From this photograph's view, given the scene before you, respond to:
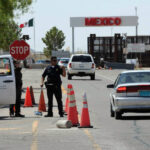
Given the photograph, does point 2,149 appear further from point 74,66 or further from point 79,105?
point 74,66

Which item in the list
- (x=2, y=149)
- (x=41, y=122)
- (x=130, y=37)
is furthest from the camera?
(x=130, y=37)

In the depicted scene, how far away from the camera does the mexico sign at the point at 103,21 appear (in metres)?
103

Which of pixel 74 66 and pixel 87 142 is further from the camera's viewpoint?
pixel 74 66

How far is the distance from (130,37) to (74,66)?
74.5m

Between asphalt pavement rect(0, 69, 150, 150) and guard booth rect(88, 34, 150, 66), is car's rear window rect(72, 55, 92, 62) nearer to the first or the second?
asphalt pavement rect(0, 69, 150, 150)

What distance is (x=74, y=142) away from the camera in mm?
12578

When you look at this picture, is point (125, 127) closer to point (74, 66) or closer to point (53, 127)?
point (53, 127)

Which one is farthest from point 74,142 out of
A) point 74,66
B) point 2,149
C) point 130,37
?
point 130,37

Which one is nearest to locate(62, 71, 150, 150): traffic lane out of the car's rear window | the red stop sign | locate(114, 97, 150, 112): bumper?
locate(114, 97, 150, 112): bumper

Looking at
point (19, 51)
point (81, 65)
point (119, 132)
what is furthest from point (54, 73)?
point (81, 65)

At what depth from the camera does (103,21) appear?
341ft

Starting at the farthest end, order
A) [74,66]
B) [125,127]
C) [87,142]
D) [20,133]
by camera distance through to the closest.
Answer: [74,66] < [125,127] < [20,133] < [87,142]

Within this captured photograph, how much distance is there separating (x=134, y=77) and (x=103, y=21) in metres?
86.4

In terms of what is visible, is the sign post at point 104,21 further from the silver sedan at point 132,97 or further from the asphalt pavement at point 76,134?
the silver sedan at point 132,97
